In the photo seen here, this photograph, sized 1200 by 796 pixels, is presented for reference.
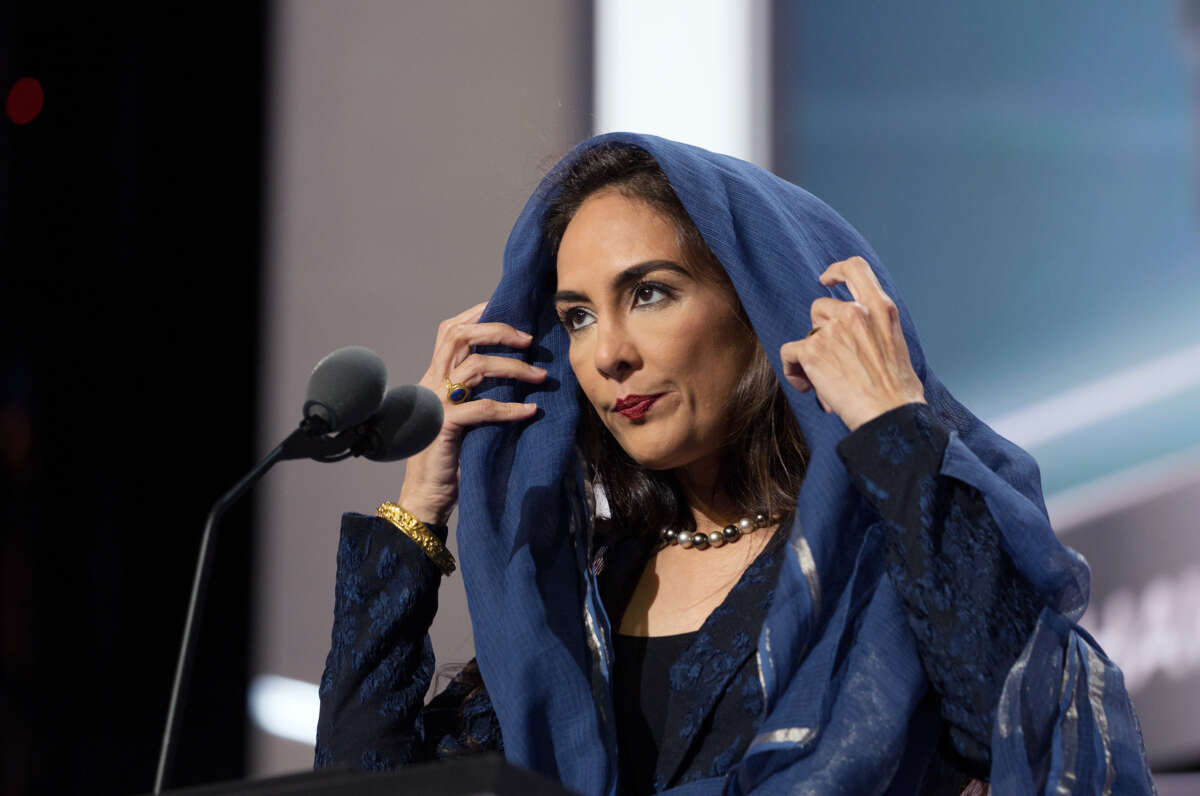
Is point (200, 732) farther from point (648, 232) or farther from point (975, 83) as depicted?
point (975, 83)

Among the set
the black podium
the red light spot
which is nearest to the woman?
the black podium

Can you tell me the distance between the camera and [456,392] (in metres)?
1.58

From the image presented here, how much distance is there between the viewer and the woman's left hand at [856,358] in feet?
4.11

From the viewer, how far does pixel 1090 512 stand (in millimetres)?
2121

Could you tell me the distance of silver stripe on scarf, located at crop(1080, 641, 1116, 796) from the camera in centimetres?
120

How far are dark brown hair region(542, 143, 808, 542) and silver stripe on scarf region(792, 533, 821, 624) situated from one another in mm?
218

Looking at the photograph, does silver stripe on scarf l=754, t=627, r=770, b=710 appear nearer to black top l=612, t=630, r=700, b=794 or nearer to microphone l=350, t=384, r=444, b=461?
black top l=612, t=630, r=700, b=794

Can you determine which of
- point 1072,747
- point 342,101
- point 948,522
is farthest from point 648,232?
point 342,101

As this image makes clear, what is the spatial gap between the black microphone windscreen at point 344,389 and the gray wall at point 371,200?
129 centimetres

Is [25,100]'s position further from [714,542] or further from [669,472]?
[714,542]

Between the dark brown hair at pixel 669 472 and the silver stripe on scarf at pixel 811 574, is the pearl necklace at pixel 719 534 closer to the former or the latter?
the dark brown hair at pixel 669 472

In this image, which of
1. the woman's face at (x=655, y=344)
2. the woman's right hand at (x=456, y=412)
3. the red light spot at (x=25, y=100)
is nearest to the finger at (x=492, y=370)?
the woman's right hand at (x=456, y=412)

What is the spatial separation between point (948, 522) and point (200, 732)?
6.27 feet

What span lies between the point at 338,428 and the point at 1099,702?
79 centimetres
